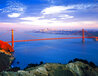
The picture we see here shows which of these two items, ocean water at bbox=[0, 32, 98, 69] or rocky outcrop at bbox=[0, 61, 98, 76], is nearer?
rocky outcrop at bbox=[0, 61, 98, 76]

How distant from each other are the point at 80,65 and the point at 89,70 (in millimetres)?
481

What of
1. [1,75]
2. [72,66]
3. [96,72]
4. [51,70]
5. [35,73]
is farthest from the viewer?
[96,72]

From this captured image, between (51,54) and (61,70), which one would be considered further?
(51,54)

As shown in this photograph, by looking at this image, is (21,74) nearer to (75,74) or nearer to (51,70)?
(51,70)

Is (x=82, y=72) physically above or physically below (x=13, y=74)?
below

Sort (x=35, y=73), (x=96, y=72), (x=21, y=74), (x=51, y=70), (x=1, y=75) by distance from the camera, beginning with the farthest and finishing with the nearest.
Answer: (x=96, y=72)
(x=51, y=70)
(x=35, y=73)
(x=21, y=74)
(x=1, y=75)

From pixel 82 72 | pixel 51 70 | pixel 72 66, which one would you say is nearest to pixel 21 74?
pixel 51 70

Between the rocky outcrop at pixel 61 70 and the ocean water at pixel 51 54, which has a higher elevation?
the rocky outcrop at pixel 61 70

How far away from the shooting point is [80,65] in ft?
16.8

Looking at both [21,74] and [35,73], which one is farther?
[35,73]

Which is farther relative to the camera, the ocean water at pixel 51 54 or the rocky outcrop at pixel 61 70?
the ocean water at pixel 51 54

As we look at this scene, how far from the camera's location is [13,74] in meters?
3.64

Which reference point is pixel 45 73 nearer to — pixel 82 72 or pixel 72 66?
pixel 72 66

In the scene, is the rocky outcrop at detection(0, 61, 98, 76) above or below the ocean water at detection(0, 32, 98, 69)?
above
